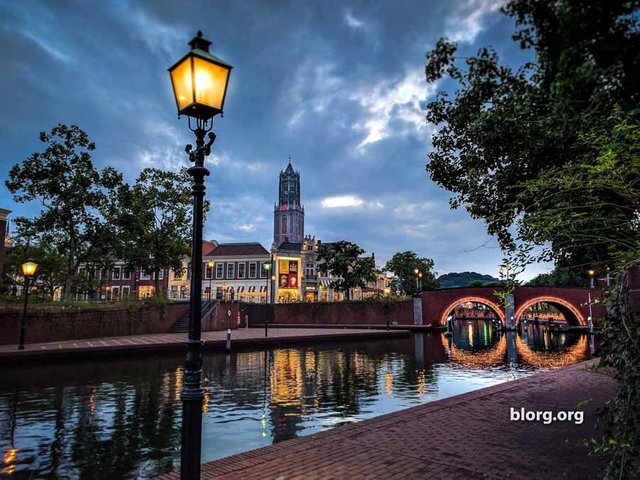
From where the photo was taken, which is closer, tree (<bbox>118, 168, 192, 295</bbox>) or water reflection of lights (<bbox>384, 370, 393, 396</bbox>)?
water reflection of lights (<bbox>384, 370, 393, 396</bbox>)

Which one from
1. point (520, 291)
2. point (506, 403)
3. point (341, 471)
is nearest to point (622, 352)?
point (341, 471)

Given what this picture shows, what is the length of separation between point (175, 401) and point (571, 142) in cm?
1148

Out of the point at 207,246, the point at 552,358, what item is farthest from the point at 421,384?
the point at 207,246

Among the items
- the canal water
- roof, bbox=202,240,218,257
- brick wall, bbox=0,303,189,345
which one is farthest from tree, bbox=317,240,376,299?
the canal water

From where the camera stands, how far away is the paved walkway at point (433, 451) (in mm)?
5582

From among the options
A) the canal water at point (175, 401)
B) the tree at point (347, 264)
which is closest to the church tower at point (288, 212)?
the tree at point (347, 264)

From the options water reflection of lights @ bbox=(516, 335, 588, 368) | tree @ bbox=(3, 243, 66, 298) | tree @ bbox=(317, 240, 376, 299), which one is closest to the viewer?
water reflection of lights @ bbox=(516, 335, 588, 368)

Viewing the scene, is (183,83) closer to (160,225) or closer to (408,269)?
(160,225)

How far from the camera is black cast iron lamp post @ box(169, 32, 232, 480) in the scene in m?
4.22

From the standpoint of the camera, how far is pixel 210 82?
4.69 meters

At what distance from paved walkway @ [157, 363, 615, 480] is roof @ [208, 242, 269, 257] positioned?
66.0 meters

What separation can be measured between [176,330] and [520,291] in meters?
39.5

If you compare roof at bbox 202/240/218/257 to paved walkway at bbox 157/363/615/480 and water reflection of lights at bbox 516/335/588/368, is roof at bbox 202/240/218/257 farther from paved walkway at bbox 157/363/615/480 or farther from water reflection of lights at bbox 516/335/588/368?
paved walkway at bbox 157/363/615/480

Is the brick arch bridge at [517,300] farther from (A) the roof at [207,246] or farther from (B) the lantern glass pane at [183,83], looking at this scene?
(B) the lantern glass pane at [183,83]
